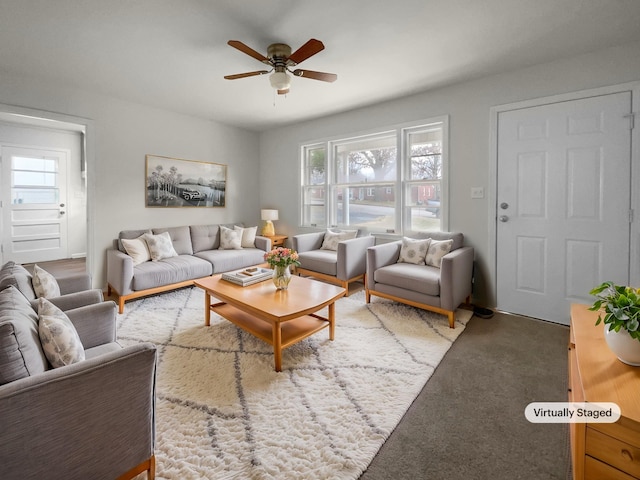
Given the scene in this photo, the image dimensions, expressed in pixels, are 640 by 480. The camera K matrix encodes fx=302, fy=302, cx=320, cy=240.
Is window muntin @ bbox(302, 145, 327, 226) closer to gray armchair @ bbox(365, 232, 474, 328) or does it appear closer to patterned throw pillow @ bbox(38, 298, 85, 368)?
gray armchair @ bbox(365, 232, 474, 328)

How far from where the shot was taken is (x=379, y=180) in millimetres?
4352

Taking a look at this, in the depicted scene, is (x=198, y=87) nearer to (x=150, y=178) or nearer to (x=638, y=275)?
(x=150, y=178)

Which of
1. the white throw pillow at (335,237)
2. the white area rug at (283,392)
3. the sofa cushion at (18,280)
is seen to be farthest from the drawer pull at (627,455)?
the white throw pillow at (335,237)

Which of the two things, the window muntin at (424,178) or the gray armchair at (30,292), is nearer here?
the gray armchair at (30,292)

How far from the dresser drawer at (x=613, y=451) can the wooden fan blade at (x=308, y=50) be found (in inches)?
96.4

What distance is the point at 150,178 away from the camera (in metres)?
4.33

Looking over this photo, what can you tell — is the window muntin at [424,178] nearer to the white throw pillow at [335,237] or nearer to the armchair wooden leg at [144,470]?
the white throw pillow at [335,237]

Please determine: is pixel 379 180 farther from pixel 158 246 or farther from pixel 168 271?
pixel 158 246

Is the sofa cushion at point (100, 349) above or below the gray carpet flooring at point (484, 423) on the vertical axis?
above

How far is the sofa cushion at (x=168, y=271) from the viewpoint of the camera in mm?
3389

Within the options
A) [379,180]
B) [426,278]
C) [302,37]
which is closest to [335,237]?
[379,180]

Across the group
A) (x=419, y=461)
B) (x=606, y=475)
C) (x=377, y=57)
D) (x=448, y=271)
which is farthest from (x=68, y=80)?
(x=606, y=475)

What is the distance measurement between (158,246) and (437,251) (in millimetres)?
3442

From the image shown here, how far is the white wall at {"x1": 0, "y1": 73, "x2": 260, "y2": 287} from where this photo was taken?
3473 mm
